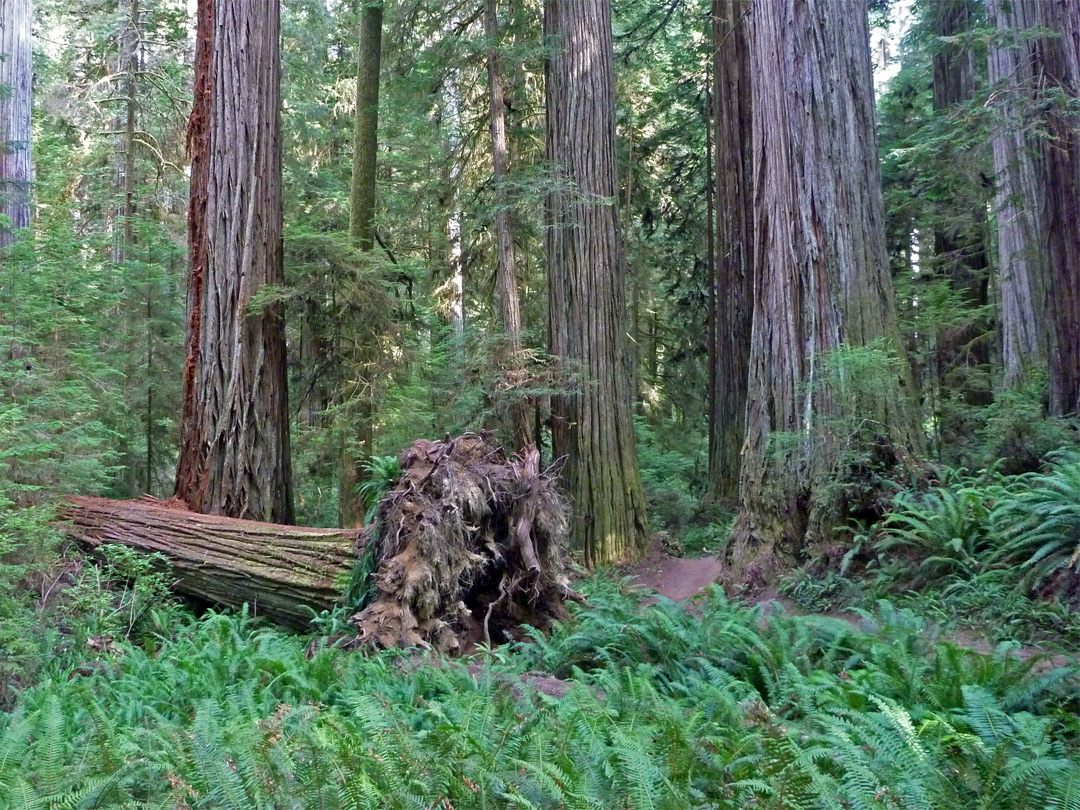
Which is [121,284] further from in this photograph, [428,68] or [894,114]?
[894,114]

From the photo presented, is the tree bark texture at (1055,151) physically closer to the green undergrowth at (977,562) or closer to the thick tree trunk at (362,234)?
the green undergrowth at (977,562)

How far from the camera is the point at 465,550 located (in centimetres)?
654

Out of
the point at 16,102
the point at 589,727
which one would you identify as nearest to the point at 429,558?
the point at 589,727

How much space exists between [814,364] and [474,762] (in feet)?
17.6

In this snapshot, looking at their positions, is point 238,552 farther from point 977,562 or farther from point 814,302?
point 977,562

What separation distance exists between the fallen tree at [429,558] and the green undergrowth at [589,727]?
2.04 ft

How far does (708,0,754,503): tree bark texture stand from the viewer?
43.2 ft

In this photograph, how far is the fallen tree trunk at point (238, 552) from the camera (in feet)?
22.9

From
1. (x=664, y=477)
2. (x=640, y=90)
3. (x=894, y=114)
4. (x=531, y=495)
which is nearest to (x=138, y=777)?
(x=531, y=495)

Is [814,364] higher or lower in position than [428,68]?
lower

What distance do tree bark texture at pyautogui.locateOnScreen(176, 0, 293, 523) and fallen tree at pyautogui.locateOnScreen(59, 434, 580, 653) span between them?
152 cm

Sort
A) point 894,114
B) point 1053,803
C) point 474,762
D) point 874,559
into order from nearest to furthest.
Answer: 1. point 1053,803
2. point 474,762
3. point 874,559
4. point 894,114

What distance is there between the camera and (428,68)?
12.2 meters

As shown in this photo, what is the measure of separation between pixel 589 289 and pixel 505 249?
4.39 feet
